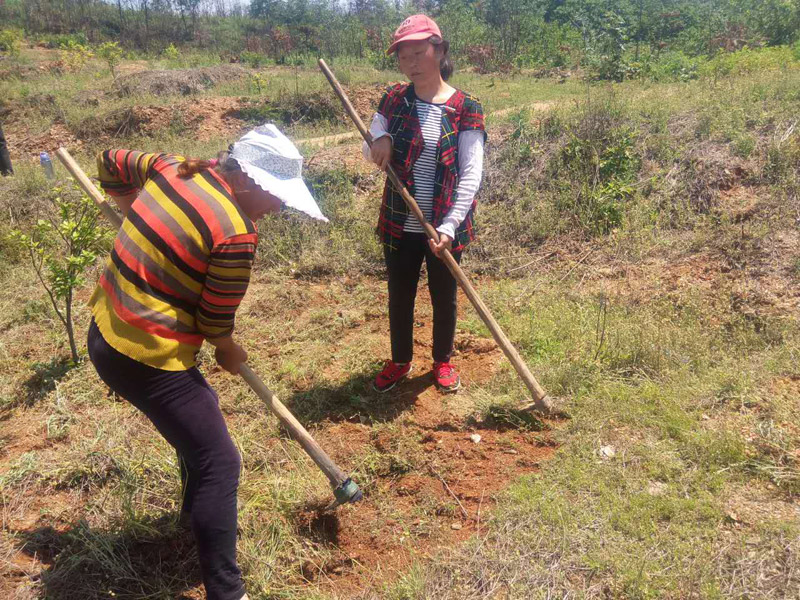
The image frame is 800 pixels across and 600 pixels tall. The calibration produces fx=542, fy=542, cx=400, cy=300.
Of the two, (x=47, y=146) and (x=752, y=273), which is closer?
(x=752, y=273)

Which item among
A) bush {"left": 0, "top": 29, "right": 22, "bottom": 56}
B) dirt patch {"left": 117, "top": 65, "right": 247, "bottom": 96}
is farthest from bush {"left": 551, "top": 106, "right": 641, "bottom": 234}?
bush {"left": 0, "top": 29, "right": 22, "bottom": 56}

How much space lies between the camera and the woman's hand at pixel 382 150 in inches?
102

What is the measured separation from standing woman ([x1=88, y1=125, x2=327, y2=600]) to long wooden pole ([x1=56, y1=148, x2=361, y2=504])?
213mm

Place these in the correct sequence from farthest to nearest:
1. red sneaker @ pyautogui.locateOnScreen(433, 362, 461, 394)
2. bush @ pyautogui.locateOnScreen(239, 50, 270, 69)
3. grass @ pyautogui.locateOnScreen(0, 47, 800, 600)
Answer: bush @ pyautogui.locateOnScreen(239, 50, 270, 69), red sneaker @ pyautogui.locateOnScreen(433, 362, 461, 394), grass @ pyautogui.locateOnScreen(0, 47, 800, 600)

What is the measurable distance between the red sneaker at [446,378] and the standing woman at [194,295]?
1526mm

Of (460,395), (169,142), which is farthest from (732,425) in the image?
(169,142)

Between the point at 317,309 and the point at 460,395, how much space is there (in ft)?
4.97

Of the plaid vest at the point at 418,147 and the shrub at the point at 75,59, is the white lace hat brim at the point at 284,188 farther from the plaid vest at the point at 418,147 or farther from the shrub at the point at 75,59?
the shrub at the point at 75,59

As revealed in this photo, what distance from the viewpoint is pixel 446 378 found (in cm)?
313

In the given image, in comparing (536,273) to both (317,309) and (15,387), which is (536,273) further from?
(15,387)

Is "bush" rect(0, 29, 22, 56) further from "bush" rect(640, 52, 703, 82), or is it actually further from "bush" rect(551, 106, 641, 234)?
"bush" rect(551, 106, 641, 234)

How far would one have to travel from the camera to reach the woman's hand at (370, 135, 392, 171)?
2592mm

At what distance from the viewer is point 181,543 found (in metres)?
2.27

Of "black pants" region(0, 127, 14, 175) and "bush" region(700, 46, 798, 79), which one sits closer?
"black pants" region(0, 127, 14, 175)
